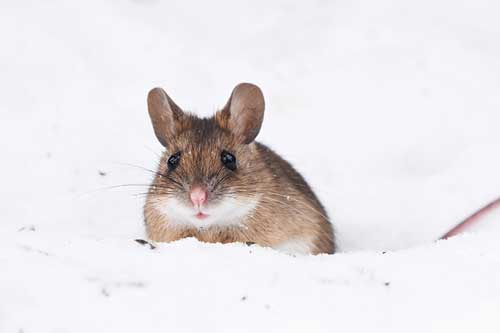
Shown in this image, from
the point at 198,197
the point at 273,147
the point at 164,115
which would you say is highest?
the point at 164,115

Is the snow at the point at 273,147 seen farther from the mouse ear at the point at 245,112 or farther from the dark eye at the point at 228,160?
the mouse ear at the point at 245,112

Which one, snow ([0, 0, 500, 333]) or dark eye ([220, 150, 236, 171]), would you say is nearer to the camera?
snow ([0, 0, 500, 333])

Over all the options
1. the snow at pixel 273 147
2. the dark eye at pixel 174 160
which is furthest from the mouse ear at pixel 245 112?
the snow at pixel 273 147

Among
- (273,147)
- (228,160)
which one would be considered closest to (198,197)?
(228,160)

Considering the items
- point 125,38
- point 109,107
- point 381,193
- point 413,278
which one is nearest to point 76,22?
point 125,38

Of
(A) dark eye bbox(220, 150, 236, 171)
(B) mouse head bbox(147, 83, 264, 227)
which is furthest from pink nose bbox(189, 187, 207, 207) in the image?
(A) dark eye bbox(220, 150, 236, 171)

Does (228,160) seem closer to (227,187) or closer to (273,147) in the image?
(227,187)

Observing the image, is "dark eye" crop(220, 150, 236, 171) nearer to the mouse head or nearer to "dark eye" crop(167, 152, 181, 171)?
the mouse head
